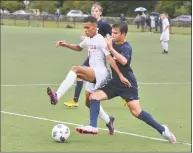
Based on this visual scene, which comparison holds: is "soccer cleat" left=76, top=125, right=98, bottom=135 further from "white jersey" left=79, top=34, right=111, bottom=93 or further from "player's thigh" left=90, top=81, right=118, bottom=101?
"white jersey" left=79, top=34, right=111, bottom=93

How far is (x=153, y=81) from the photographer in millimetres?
18062

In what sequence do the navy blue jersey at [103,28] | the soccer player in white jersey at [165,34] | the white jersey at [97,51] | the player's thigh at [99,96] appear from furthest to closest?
the soccer player in white jersey at [165,34] → the navy blue jersey at [103,28] → the white jersey at [97,51] → the player's thigh at [99,96]

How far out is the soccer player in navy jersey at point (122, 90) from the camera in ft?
29.4

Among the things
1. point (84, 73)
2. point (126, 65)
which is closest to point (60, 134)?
point (84, 73)

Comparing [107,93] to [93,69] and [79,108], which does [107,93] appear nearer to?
[93,69]

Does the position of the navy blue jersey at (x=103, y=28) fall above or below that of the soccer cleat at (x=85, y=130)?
above

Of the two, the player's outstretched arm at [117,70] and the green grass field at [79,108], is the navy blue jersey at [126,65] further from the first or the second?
the green grass field at [79,108]

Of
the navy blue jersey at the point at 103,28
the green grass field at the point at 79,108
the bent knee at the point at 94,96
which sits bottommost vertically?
the green grass field at the point at 79,108

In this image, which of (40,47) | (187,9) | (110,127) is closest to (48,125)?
(110,127)

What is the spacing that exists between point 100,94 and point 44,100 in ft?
16.4

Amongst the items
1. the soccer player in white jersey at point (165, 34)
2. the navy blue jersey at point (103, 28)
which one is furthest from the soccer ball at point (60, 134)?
the soccer player in white jersey at point (165, 34)

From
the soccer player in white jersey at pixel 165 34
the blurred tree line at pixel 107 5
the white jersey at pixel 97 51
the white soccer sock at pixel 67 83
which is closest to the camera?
the white soccer sock at pixel 67 83

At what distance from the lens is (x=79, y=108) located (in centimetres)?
1290

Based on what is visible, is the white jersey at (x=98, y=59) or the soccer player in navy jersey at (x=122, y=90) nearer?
the soccer player in navy jersey at (x=122, y=90)
